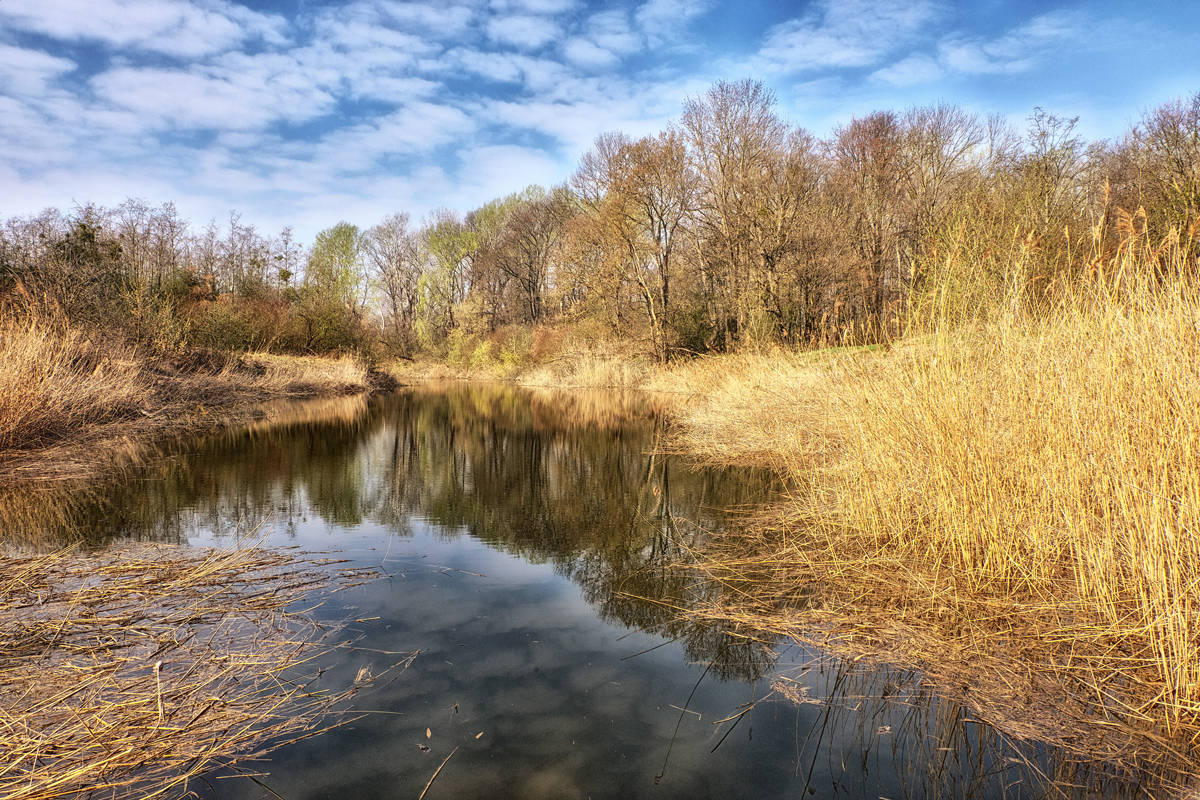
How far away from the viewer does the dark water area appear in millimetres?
2287

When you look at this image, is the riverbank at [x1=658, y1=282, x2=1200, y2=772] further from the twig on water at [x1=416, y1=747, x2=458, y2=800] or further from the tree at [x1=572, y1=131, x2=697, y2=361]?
the tree at [x1=572, y1=131, x2=697, y2=361]

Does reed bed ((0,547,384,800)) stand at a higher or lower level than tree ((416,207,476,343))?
lower

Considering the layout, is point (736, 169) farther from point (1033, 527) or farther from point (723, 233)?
point (1033, 527)

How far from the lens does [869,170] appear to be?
22.2m

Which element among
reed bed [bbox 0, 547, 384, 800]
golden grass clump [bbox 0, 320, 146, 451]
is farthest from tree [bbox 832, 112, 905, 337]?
reed bed [bbox 0, 547, 384, 800]

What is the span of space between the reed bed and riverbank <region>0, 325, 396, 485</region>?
13.9 feet

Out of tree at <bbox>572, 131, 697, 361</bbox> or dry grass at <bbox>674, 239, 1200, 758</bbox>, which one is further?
tree at <bbox>572, 131, 697, 361</bbox>

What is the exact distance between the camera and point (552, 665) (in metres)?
3.21

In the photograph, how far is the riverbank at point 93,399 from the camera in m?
Answer: 7.39

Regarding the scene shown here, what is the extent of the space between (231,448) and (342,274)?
30.8 m

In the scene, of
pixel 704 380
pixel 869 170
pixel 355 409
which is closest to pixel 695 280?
pixel 869 170

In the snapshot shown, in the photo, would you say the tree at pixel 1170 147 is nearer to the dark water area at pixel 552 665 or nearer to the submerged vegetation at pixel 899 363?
the submerged vegetation at pixel 899 363

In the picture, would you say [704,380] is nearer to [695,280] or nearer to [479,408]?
[479,408]

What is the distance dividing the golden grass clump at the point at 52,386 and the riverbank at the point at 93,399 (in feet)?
0.04
